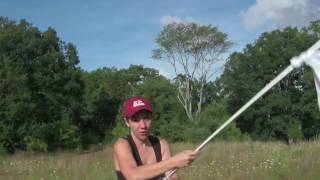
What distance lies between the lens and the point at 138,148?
9.37 ft

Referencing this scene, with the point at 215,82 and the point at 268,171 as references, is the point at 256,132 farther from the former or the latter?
the point at 268,171

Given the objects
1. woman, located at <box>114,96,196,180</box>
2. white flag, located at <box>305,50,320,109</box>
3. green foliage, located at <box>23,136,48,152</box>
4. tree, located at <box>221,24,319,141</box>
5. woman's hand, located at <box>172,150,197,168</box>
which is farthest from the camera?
tree, located at <box>221,24,319,141</box>

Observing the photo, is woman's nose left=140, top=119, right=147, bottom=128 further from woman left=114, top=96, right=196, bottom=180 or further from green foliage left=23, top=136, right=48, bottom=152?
green foliage left=23, top=136, right=48, bottom=152

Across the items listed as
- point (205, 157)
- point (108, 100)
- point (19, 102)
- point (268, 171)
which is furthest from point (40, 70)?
point (268, 171)

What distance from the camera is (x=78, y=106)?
38281 millimetres

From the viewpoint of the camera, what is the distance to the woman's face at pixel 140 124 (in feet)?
9.29

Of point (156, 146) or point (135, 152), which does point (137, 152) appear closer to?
point (135, 152)

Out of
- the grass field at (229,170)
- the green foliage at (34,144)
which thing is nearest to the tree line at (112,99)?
the green foliage at (34,144)

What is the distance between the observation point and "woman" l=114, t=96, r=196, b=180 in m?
2.73

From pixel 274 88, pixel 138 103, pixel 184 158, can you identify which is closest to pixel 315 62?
pixel 184 158

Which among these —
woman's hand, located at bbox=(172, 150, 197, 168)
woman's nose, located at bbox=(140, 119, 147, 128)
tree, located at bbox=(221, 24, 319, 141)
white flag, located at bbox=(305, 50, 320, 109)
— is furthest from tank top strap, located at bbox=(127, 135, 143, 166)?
tree, located at bbox=(221, 24, 319, 141)

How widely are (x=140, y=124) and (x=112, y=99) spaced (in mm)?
45429

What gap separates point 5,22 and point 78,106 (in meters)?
8.17

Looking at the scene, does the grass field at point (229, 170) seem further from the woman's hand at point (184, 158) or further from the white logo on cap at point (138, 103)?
the woman's hand at point (184, 158)
